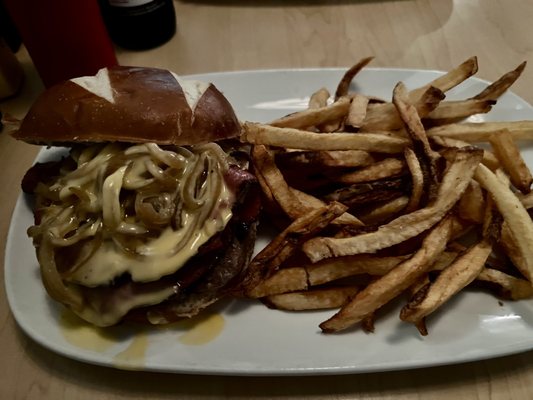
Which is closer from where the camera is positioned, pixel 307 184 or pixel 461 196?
pixel 461 196

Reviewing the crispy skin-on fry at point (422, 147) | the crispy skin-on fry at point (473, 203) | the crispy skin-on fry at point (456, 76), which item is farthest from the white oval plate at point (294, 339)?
A: the crispy skin-on fry at point (456, 76)

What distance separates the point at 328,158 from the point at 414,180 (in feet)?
0.81

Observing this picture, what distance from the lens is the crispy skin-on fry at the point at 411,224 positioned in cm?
125

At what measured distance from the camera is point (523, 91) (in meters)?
2.08

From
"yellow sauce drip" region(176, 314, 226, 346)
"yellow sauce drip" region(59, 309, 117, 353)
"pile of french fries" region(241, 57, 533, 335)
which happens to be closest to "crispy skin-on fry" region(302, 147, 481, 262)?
"pile of french fries" region(241, 57, 533, 335)

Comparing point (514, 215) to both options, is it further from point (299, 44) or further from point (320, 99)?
point (299, 44)

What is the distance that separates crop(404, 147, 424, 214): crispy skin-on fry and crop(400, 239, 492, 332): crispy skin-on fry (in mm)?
188

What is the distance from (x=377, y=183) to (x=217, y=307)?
58cm

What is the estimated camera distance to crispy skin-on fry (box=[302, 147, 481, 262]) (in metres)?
1.25

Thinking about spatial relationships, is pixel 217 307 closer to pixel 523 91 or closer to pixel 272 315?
pixel 272 315

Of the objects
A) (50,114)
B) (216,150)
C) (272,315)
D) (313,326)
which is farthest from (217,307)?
(50,114)

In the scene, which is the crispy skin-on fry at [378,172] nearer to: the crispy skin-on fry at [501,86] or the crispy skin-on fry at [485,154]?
the crispy skin-on fry at [485,154]

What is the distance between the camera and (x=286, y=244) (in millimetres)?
1322

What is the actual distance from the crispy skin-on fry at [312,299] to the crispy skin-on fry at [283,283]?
0.07 feet
